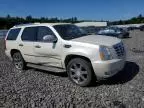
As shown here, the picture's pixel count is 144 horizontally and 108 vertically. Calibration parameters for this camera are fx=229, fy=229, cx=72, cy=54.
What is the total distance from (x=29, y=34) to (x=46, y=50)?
1.27 meters

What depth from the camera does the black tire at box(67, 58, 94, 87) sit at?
20.5ft

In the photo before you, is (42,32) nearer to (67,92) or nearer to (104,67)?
(67,92)

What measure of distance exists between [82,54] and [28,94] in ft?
5.84

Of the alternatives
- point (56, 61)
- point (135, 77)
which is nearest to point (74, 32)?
point (56, 61)

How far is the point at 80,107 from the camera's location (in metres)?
4.95

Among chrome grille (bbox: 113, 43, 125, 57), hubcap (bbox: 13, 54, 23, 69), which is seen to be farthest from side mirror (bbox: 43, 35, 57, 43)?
hubcap (bbox: 13, 54, 23, 69)

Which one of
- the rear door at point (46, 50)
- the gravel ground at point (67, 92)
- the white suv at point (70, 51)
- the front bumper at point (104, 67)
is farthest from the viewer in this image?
the rear door at point (46, 50)

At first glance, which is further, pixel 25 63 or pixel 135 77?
pixel 25 63

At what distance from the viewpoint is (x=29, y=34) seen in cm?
806

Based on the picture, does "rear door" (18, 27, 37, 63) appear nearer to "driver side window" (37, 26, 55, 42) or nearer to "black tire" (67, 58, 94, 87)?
"driver side window" (37, 26, 55, 42)

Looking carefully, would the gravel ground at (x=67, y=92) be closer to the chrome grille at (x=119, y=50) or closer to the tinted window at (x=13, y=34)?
the chrome grille at (x=119, y=50)

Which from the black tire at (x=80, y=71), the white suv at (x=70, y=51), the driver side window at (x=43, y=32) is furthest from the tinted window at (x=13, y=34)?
the black tire at (x=80, y=71)

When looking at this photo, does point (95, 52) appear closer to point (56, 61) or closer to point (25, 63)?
point (56, 61)

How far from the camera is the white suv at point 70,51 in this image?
6.02 metres
